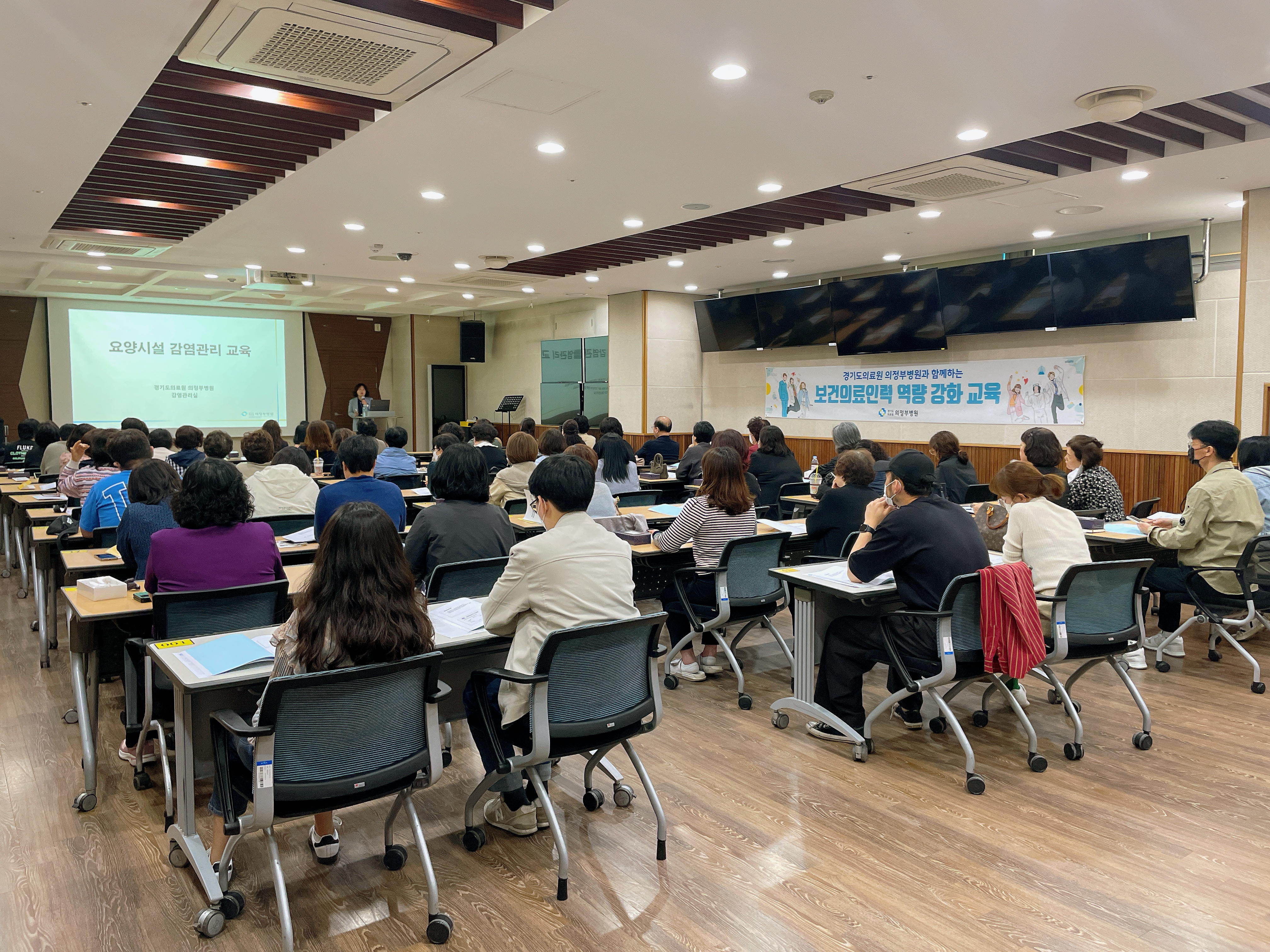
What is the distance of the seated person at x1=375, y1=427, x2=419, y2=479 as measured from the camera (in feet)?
26.8

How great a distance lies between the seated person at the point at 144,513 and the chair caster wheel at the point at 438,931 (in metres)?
2.25

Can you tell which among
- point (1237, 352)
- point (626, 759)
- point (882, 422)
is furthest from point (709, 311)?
point (626, 759)

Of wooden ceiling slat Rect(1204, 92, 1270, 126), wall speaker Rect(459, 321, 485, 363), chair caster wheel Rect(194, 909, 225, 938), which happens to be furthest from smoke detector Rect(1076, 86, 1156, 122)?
wall speaker Rect(459, 321, 485, 363)

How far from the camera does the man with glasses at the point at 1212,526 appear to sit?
5027 mm

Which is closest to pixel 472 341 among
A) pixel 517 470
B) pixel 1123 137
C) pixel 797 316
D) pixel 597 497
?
pixel 797 316

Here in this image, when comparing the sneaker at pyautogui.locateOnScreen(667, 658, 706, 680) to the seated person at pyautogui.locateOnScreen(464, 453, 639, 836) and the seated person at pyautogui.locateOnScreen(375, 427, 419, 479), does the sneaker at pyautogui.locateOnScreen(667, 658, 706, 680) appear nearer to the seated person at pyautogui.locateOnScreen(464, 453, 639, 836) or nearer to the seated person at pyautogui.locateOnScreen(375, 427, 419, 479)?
the seated person at pyautogui.locateOnScreen(464, 453, 639, 836)

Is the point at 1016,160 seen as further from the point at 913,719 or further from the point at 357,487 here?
the point at 357,487

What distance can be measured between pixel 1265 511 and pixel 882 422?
21.0 feet

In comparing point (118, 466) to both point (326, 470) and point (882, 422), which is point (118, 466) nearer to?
point (326, 470)

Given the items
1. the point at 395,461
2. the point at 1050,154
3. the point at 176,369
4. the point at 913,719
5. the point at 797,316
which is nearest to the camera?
the point at 913,719

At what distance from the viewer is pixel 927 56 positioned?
14.6ft

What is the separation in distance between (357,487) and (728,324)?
9.51 m

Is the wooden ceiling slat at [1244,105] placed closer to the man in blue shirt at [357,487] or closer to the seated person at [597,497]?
the seated person at [597,497]

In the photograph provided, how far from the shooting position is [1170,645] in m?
5.52
